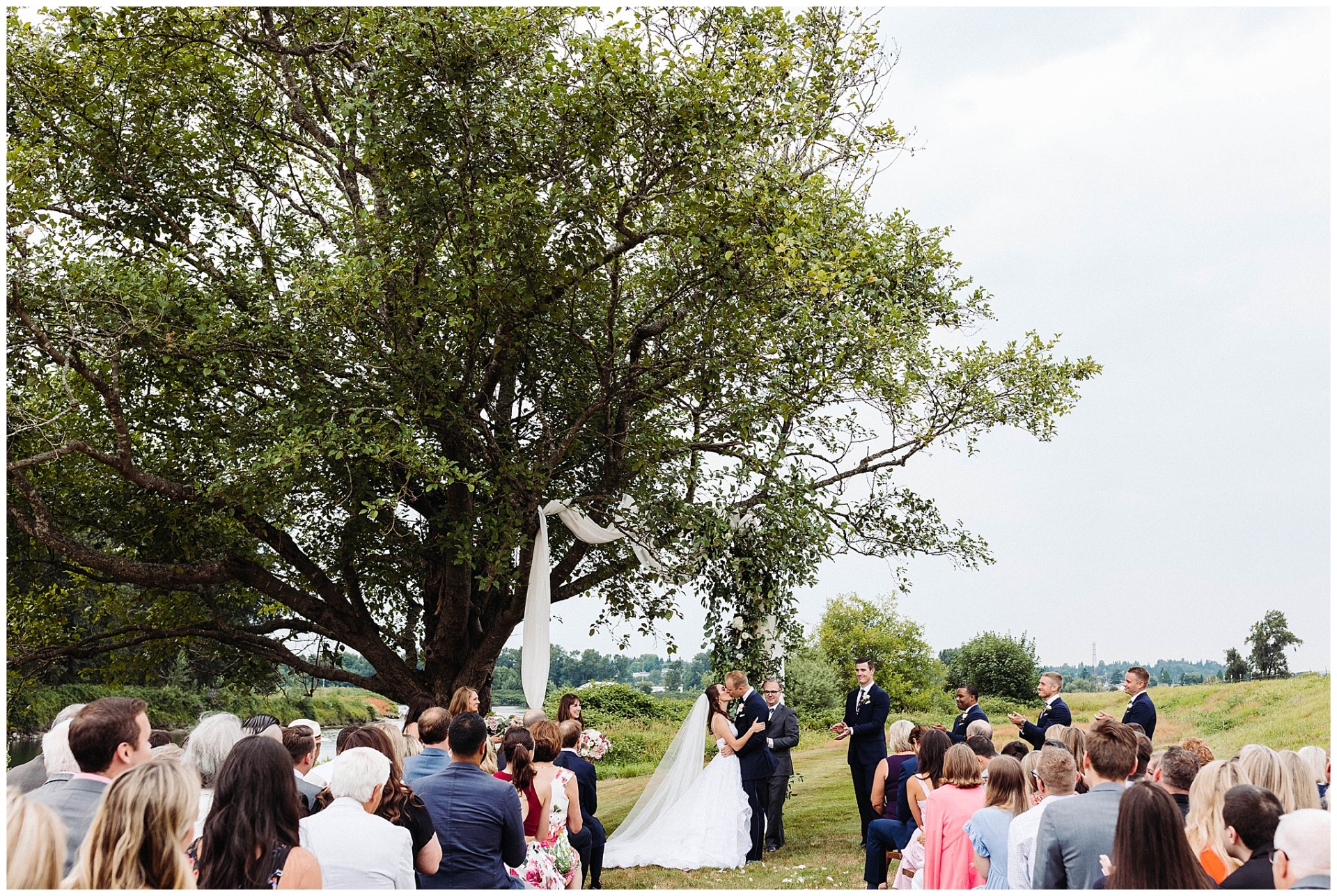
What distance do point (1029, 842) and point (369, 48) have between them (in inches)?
387

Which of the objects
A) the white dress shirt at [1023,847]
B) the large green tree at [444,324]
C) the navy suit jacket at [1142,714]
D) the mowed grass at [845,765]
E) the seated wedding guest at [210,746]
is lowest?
the mowed grass at [845,765]

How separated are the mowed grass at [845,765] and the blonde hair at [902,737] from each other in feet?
7.68

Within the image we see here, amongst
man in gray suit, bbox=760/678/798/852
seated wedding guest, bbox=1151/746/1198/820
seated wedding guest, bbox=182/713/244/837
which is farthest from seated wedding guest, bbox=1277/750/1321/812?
man in gray suit, bbox=760/678/798/852

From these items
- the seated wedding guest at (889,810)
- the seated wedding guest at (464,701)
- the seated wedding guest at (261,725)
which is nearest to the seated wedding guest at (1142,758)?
the seated wedding guest at (889,810)

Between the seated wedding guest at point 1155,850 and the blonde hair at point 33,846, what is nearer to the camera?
the blonde hair at point 33,846

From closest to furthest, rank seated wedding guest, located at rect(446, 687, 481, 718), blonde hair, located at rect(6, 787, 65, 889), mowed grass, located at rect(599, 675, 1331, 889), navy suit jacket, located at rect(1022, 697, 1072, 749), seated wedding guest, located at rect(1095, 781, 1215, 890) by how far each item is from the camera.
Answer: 1. blonde hair, located at rect(6, 787, 65, 889)
2. seated wedding guest, located at rect(1095, 781, 1215, 890)
3. seated wedding guest, located at rect(446, 687, 481, 718)
4. navy suit jacket, located at rect(1022, 697, 1072, 749)
5. mowed grass, located at rect(599, 675, 1331, 889)

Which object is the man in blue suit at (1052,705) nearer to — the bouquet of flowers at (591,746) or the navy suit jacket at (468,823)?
the bouquet of flowers at (591,746)

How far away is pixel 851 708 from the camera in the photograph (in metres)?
9.91

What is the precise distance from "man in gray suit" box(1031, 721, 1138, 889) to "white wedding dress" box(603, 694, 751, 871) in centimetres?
615

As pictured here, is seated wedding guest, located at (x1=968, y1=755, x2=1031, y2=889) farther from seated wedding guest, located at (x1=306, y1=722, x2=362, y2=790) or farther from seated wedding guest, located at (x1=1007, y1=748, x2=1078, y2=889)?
seated wedding guest, located at (x1=306, y1=722, x2=362, y2=790)

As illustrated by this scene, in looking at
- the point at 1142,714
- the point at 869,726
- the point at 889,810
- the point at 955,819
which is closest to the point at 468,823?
the point at 955,819

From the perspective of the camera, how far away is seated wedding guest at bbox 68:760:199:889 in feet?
10.2

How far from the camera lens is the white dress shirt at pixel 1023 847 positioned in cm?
450

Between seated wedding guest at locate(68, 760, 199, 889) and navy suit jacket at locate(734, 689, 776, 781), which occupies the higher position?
seated wedding guest at locate(68, 760, 199, 889)
